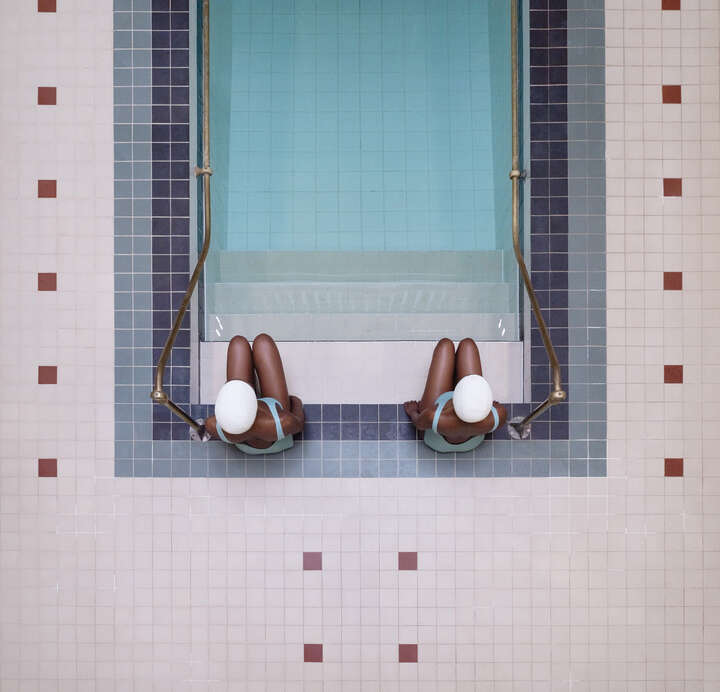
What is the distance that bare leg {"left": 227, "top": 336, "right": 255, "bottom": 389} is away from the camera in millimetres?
2002

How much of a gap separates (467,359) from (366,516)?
61cm

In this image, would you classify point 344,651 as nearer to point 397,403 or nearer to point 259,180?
point 397,403

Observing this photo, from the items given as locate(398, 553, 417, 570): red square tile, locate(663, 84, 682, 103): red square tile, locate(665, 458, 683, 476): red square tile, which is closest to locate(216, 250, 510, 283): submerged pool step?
locate(663, 84, 682, 103): red square tile

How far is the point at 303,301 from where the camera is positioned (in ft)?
7.26

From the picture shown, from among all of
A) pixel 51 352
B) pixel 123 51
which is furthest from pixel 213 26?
pixel 51 352

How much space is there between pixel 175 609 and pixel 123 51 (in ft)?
6.02

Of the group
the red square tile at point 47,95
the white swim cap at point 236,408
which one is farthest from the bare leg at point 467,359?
the red square tile at point 47,95

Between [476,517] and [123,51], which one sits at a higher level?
[123,51]

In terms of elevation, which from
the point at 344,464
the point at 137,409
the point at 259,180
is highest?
the point at 259,180

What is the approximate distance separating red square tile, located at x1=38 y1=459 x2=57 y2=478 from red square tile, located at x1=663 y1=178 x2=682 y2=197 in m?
2.19

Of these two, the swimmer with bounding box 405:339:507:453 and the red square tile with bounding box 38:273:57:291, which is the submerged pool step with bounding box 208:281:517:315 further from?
the red square tile with bounding box 38:273:57:291

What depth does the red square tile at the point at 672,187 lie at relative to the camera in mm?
2150

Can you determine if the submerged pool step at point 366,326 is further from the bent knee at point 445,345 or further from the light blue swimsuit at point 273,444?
the light blue swimsuit at point 273,444

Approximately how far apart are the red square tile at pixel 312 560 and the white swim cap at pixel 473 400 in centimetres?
72
